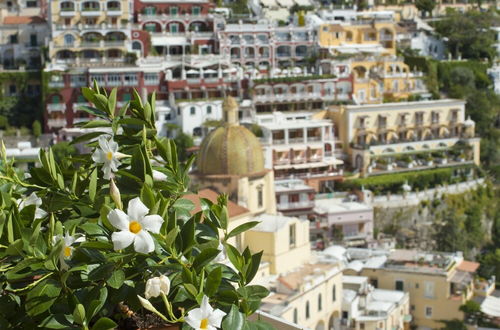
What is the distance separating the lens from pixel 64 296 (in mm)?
3268

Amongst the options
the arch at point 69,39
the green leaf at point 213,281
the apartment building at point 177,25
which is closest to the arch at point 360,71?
the apartment building at point 177,25

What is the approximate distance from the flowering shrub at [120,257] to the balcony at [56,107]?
38.1 metres

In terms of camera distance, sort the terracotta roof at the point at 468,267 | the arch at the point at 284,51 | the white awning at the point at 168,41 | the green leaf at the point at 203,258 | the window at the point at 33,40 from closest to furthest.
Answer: the green leaf at the point at 203,258
the terracotta roof at the point at 468,267
the window at the point at 33,40
the white awning at the point at 168,41
the arch at the point at 284,51

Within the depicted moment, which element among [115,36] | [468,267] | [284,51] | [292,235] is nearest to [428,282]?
[468,267]

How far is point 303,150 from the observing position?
41.3m

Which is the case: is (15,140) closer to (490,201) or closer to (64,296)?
(490,201)

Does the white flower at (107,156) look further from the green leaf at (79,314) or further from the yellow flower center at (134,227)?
the green leaf at (79,314)

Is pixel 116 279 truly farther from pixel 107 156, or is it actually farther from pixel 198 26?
pixel 198 26

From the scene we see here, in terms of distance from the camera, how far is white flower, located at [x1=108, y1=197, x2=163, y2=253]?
10.3 ft

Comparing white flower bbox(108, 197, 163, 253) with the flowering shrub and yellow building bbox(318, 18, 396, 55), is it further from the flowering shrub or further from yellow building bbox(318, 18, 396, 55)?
yellow building bbox(318, 18, 396, 55)

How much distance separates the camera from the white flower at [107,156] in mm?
3713

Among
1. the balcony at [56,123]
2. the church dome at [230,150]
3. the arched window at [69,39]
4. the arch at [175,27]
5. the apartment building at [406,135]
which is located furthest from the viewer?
the arch at [175,27]

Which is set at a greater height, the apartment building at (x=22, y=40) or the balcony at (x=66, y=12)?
the balcony at (x=66, y=12)

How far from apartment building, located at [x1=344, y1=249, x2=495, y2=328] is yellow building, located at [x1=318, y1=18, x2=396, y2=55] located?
23059 millimetres
